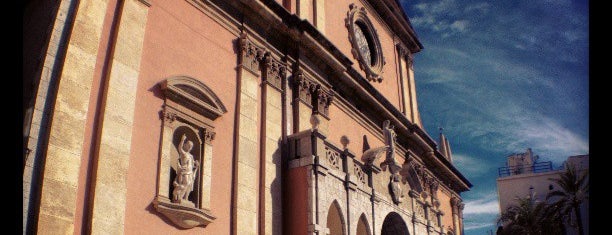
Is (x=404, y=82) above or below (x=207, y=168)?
above

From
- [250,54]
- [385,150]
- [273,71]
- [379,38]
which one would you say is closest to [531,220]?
[379,38]

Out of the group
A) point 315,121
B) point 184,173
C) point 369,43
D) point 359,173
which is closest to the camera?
point 184,173

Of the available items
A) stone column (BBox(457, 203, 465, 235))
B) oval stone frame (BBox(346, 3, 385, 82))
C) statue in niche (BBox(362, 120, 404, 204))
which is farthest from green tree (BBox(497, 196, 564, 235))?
statue in niche (BBox(362, 120, 404, 204))

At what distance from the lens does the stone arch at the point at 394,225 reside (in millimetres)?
18189

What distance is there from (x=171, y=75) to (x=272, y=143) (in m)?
3.44

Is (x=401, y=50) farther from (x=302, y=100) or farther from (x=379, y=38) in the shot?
(x=302, y=100)

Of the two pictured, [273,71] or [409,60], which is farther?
[409,60]

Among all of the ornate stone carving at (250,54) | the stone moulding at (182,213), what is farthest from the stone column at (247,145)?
the stone moulding at (182,213)

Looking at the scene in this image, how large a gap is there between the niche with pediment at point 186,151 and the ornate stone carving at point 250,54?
1729 millimetres

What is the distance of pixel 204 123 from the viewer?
1251cm
